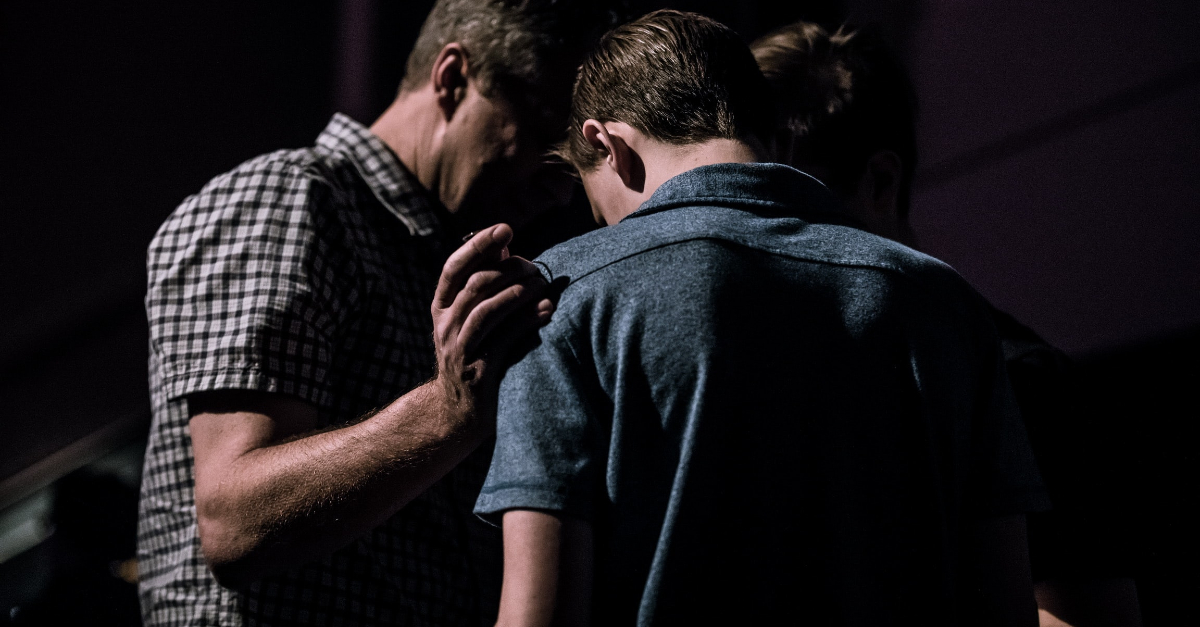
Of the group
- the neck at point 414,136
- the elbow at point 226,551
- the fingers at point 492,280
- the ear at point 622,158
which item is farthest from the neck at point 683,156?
the neck at point 414,136

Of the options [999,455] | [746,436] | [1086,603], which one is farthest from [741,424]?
[1086,603]

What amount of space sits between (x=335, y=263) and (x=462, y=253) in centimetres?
49

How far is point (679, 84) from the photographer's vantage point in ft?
3.10

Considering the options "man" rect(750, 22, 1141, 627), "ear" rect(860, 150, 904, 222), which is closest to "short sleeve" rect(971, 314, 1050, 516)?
"man" rect(750, 22, 1141, 627)

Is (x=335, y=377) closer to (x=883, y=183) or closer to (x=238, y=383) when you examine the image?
(x=238, y=383)

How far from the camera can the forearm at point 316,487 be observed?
115 centimetres

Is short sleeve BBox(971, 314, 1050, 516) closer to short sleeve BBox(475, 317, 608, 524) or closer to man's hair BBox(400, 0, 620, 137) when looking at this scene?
short sleeve BBox(475, 317, 608, 524)

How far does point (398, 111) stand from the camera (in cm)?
180

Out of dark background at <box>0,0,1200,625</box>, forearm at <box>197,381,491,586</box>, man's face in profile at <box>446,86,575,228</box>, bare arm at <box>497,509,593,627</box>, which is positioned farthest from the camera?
dark background at <box>0,0,1200,625</box>

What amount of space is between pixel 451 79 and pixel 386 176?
0.24 meters

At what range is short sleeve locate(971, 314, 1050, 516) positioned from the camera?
888mm

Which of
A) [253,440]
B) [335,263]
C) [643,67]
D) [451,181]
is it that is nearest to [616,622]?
[643,67]

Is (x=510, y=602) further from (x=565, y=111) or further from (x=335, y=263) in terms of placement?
(x=565, y=111)

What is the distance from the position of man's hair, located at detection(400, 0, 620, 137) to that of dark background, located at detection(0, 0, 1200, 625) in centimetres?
57
